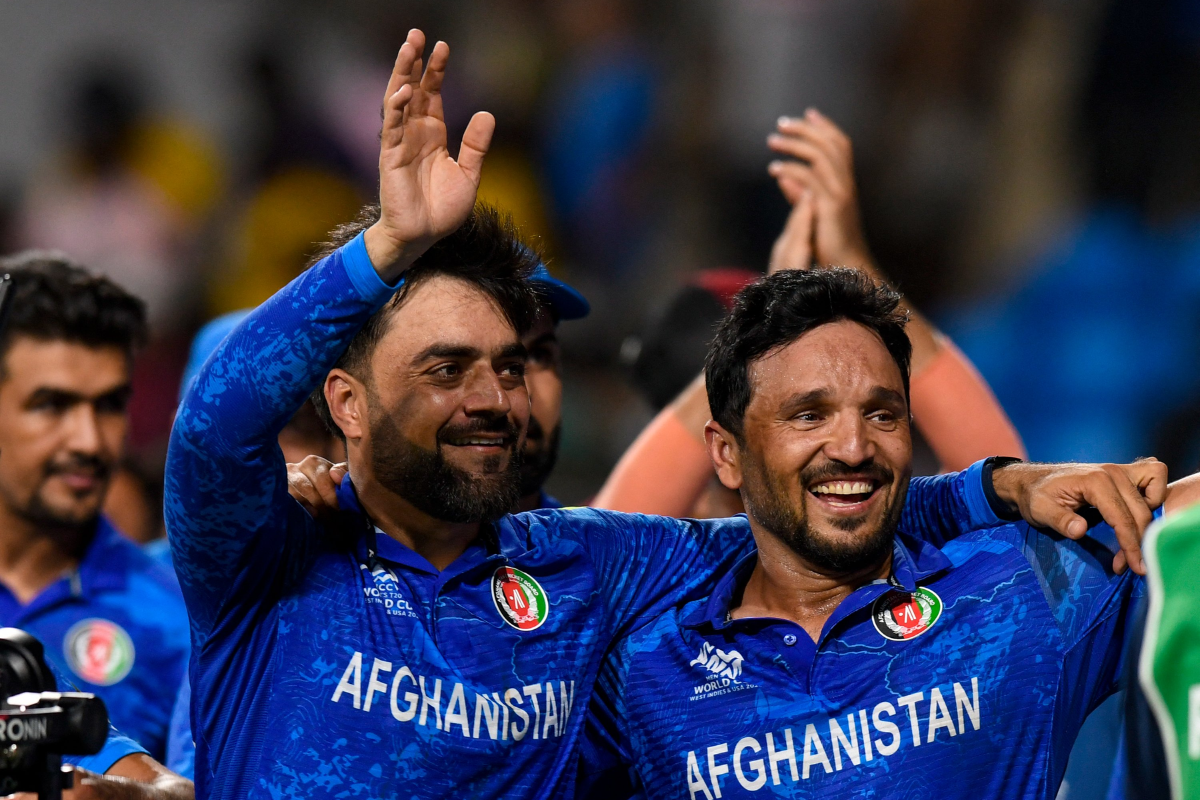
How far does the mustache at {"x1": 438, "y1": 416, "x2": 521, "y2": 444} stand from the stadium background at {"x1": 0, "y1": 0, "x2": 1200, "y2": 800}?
152 inches

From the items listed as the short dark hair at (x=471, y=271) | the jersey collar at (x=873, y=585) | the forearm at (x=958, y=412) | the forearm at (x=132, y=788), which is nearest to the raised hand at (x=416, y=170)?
the short dark hair at (x=471, y=271)

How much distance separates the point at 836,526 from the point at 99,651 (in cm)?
222

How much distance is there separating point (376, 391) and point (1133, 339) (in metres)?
4.86

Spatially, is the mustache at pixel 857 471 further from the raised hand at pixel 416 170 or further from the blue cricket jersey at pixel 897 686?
the raised hand at pixel 416 170

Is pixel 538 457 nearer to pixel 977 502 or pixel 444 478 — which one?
pixel 444 478

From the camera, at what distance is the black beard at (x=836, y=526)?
8.73ft

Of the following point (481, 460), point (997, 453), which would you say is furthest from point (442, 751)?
point (997, 453)

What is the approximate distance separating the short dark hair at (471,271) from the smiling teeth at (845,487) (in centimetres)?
66

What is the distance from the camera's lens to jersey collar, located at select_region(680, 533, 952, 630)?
2650mm

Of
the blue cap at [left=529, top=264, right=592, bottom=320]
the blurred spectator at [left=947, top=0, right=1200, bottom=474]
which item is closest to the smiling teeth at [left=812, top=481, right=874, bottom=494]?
the blue cap at [left=529, top=264, right=592, bottom=320]

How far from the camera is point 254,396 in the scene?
7.40 ft

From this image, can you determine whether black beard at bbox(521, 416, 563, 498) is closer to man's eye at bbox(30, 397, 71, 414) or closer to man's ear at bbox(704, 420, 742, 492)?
man's ear at bbox(704, 420, 742, 492)

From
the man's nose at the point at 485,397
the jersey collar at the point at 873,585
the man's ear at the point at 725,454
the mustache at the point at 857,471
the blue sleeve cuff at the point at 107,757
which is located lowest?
the blue sleeve cuff at the point at 107,757

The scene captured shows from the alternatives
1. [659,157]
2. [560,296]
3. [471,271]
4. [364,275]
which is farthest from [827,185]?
[659,157]
